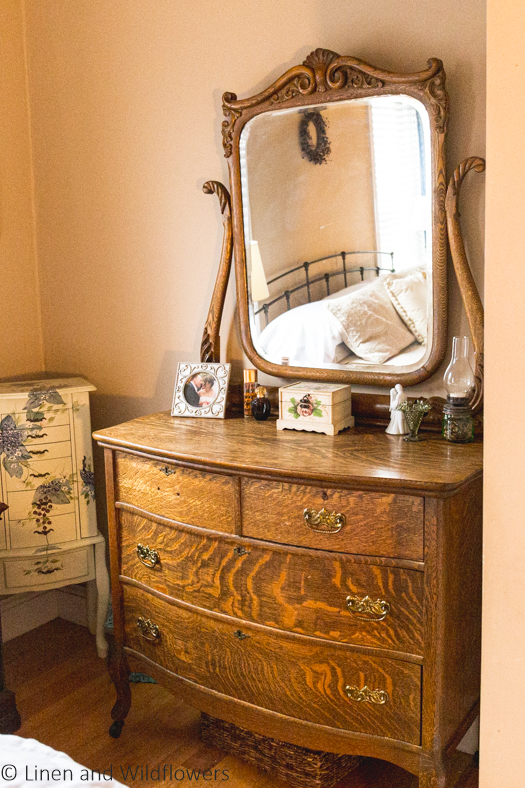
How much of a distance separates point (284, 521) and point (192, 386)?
71cm

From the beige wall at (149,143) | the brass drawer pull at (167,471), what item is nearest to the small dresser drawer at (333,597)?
the brass drawer pull at (167,471)

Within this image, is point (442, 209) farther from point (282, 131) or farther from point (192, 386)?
point (192, 386)

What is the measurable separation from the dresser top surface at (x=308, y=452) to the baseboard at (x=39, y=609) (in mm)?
1165

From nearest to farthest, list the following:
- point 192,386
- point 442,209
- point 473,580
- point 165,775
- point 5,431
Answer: point 473,580, point 442,209, point 165,775, point 192,386, point 5,431

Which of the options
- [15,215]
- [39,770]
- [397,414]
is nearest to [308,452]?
[397,414]

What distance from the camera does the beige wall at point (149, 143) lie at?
80.0 inches

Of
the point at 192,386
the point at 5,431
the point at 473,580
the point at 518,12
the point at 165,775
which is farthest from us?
the point at 5,431

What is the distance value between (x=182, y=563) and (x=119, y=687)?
57cm

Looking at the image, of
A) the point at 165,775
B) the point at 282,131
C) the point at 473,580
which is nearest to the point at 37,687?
the point at 165,775

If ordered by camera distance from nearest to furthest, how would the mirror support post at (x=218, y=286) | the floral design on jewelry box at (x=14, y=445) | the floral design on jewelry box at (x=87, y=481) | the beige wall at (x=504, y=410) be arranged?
the beige wall at (x=504, y=410)
the mirror support post at (x=218, y=286)
the floral design on jewelry box at (x=14, y=445)
the floral design on jewelry box at (x=87, y=481)

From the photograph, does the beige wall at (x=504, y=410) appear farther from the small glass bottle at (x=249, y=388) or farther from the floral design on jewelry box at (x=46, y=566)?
the floral design on jewelry box at (x=46, y=566)

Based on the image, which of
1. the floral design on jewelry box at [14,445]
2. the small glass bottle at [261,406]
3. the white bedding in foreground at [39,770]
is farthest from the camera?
the floral design on jewelry box at [14,445]

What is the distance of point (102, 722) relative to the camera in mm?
2385

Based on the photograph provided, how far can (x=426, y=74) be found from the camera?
74.7 inches
